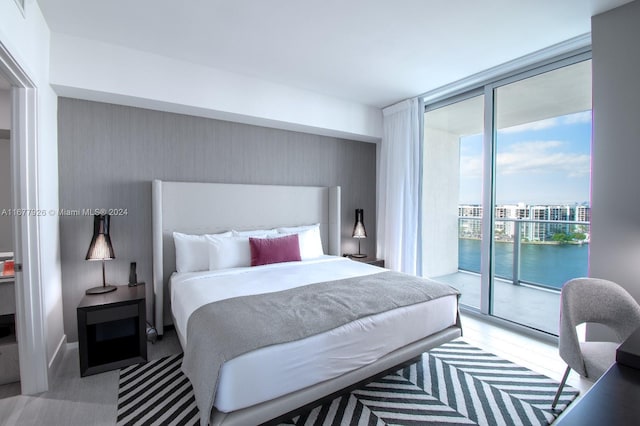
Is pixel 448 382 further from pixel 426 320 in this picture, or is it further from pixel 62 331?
pixel 62 331

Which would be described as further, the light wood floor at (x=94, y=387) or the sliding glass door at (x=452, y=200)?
the sliding glass door at (x=452, y=200)

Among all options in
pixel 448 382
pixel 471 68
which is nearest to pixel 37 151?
pixel 448 382

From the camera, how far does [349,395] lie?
2080 mm

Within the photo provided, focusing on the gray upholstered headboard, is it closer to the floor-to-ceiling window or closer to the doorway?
the doorway

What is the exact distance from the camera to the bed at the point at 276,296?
4.97 ft

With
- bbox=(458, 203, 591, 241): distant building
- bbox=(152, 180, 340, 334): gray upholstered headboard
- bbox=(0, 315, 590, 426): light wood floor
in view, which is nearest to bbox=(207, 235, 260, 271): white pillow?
bbox=(152, 180, 340, 334): gray upholstered headboard

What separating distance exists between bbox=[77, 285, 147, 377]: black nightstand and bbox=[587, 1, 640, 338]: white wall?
356 centimetres

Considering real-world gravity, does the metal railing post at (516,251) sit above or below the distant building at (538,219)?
below

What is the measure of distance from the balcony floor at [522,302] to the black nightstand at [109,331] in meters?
3.58

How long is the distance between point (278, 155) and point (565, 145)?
3400 mm

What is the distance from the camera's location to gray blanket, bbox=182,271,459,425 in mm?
1511

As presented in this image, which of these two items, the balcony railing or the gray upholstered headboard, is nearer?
the gray upholstered headboard

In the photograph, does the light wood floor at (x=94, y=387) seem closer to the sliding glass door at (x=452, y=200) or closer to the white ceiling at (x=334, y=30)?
the sliding glass door at (x=452, y=200)

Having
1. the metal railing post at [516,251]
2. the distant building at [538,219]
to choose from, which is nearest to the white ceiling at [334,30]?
the distant building at [538,219]
